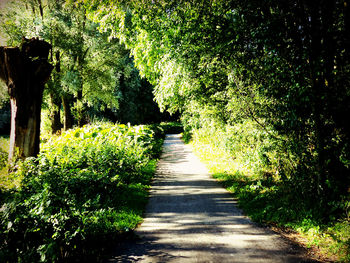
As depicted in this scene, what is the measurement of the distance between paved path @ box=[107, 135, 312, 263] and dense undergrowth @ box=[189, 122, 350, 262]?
0.46m

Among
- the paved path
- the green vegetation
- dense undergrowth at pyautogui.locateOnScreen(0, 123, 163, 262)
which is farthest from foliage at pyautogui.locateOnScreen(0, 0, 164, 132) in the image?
the paved path

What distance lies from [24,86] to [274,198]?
6.77m

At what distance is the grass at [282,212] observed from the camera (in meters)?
3.42

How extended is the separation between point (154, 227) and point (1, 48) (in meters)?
5.47

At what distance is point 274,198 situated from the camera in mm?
5277

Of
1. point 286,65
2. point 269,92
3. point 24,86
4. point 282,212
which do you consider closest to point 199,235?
point 282,212

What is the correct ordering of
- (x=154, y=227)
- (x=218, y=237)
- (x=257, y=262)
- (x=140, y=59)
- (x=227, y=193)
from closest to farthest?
(x=257, y=262)
(x=218, y=237)
(x=154, y=227)
(x=227, y=193)
(x=140, y=59)

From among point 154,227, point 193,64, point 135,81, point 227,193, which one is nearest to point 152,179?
point 227,193

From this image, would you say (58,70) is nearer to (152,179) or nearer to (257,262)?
(152,179)

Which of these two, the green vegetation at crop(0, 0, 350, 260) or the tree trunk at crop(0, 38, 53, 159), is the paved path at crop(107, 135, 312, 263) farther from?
the tree trunk at crop(0, 38, 53, 159)

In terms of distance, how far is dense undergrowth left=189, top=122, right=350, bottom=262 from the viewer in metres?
3.61

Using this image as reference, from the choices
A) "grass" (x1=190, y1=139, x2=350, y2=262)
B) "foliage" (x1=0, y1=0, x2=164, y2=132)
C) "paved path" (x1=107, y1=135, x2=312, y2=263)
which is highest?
"foliage" (x1=0, y1=0, x2=164, y2=132)

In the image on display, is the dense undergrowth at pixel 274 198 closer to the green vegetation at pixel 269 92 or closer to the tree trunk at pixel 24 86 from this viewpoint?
the green vegetation at pixel 269 92

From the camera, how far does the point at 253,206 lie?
5238mm
